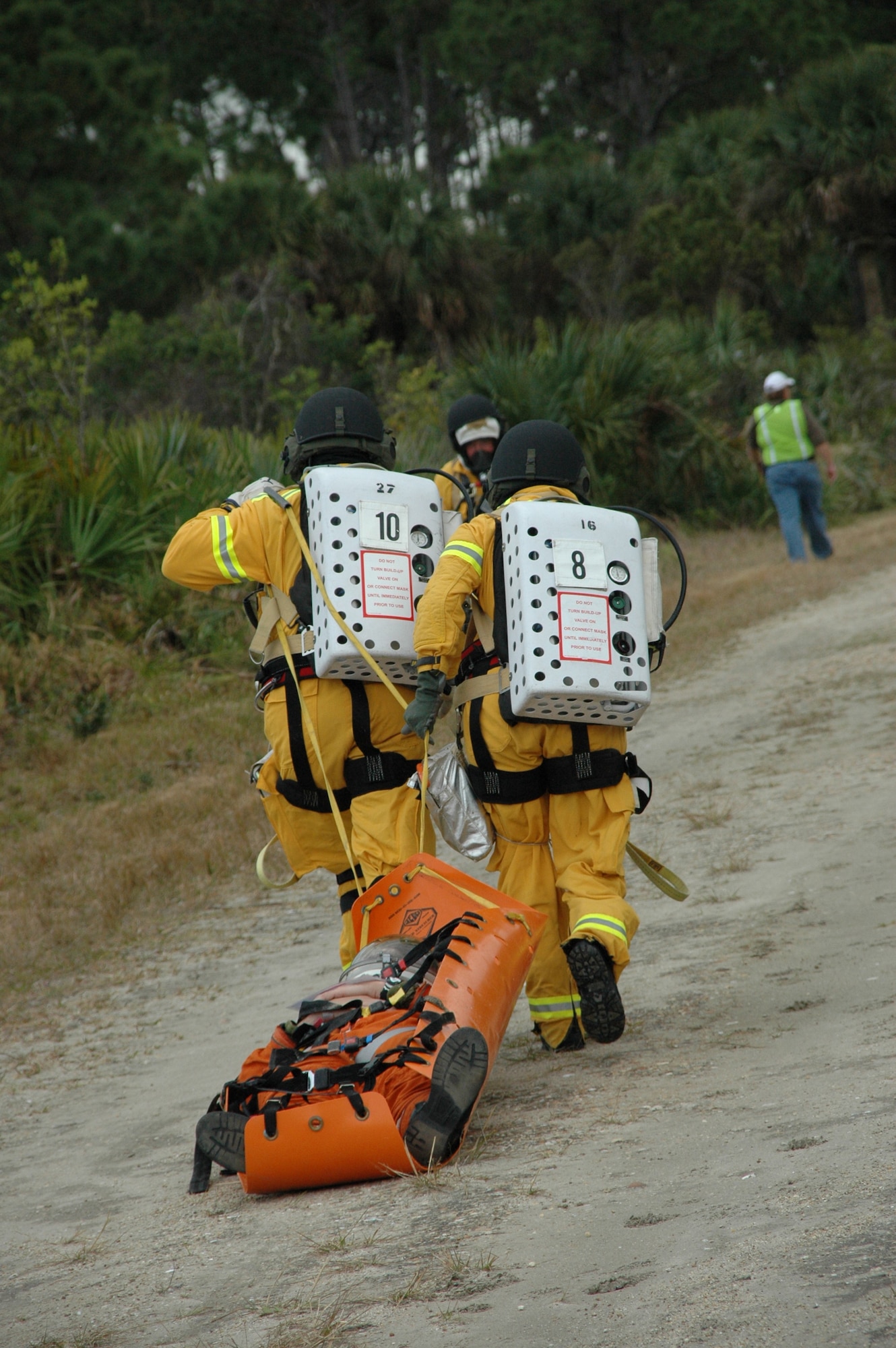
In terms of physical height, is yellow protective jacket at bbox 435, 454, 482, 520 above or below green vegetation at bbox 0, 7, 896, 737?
below

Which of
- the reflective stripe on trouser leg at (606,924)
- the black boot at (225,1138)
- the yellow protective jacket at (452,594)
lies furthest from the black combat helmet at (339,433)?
the black boot at (225,1138)

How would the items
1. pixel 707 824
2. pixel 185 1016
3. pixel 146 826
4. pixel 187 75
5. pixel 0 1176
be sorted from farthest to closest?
pixel 187 75 < pixel 146 826 < pixel 707 824 < pixel 185 1016 < pixel 0 1176

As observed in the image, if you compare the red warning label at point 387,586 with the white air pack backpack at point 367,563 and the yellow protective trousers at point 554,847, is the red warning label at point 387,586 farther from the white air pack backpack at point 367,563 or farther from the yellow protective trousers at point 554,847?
the yellow protective trousers at point 554,847

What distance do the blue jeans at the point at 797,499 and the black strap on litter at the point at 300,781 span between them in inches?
366

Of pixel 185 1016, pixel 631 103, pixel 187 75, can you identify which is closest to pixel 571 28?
pixel 631 103

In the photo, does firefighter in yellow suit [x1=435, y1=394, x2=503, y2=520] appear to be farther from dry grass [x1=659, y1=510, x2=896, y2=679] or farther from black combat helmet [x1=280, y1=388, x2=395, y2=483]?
dry grass [x1=659, y1=510, x2=896, y2=679]

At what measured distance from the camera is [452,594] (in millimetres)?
4289

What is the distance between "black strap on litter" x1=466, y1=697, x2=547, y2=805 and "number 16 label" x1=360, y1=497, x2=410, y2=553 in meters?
0.56

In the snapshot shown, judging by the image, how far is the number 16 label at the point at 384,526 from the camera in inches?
178

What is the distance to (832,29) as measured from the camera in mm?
33875

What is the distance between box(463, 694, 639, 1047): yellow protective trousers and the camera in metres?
4.43

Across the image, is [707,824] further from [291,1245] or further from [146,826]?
[291,1245]

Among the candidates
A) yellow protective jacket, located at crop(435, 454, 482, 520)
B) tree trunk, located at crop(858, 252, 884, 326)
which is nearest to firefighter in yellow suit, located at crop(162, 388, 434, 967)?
yellow protective jacket, located at crop(435, 454, 482, 520)

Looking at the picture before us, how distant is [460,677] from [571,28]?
35.3m
